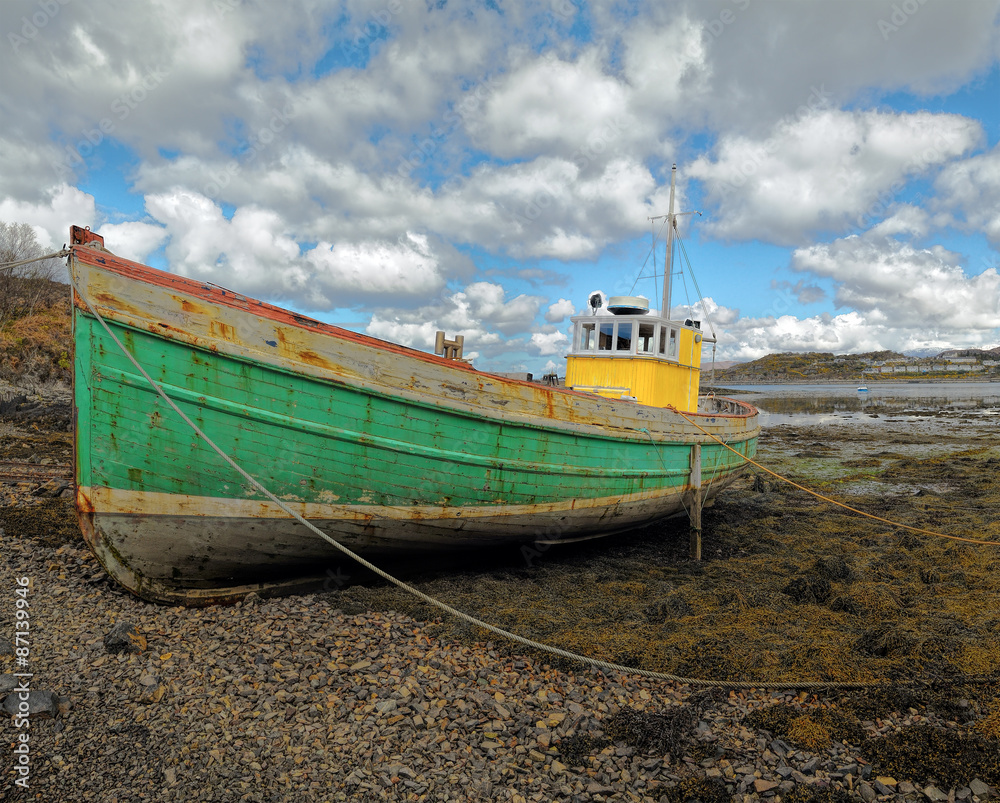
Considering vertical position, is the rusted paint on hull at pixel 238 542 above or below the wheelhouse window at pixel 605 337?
below

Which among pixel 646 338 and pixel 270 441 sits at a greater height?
pixel 646 338

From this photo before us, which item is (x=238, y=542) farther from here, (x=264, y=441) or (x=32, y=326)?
(x=32, y=326)

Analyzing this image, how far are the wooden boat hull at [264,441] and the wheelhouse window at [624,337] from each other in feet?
12.6

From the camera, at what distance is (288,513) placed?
19.0 feet

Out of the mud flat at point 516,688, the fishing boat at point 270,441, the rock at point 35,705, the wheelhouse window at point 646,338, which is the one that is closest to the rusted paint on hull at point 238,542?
the fishing boat at point 270,441

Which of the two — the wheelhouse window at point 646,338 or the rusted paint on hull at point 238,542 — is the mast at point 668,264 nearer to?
the wheelhouse window at point 646,338

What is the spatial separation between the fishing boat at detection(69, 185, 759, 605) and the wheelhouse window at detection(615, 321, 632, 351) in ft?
11.1

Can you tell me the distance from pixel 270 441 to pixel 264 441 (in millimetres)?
55

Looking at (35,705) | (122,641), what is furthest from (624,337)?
(35,705)

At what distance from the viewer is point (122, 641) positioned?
16.1 feet

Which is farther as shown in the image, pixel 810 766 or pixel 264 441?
pixel 264 441

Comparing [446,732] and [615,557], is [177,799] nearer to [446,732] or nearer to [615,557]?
[446,732]

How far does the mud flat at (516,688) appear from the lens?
366 cm

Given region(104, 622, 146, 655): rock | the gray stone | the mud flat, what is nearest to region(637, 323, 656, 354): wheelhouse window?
the mud flat
